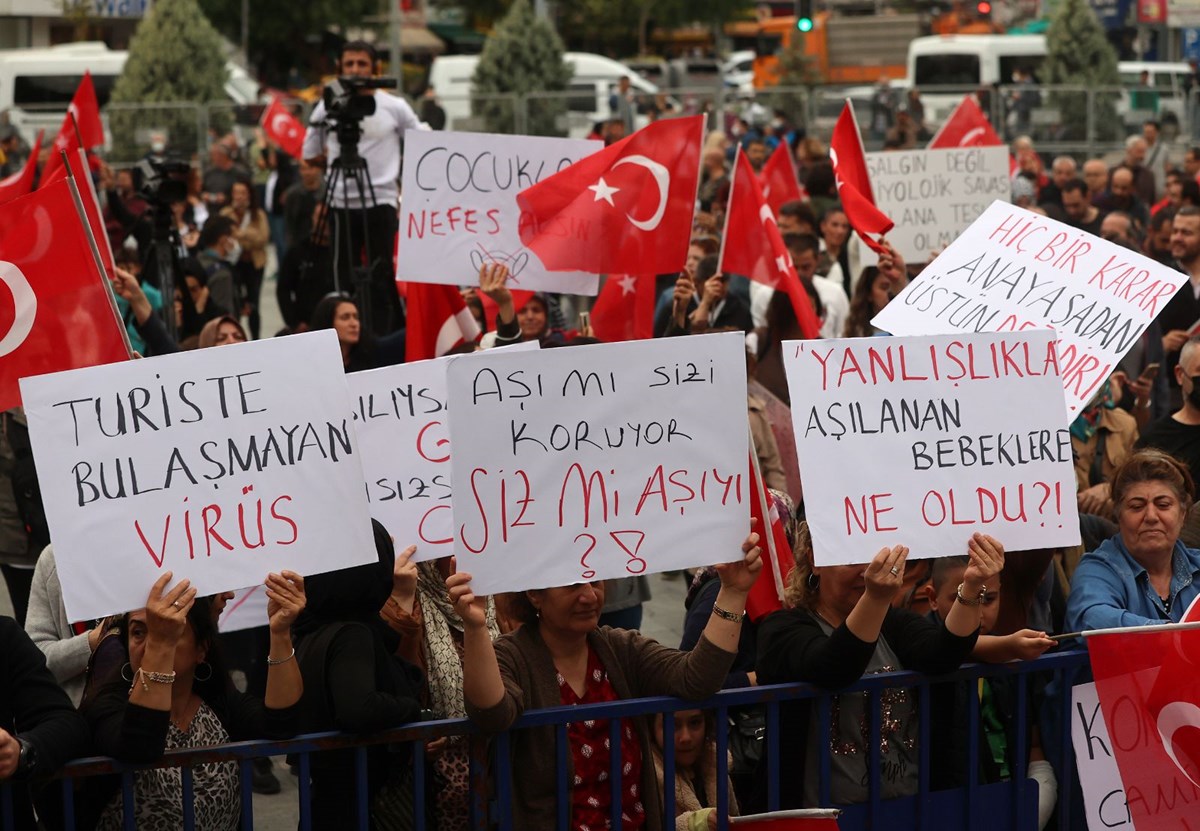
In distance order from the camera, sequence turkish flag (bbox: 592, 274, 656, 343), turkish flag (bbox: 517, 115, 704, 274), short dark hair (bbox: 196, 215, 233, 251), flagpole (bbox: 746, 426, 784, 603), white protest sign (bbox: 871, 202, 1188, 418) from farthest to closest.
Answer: short dark hair (bbox: 196, 215, 233, 251), turkish flag (bbox: 592, 274, 656, 343), turkish flag (bbox: 517, 115, 704, 274), white protest sign (bbox: 871, 202, 1188, 418), flagpole (bbox: 746, 426, 784, 603)

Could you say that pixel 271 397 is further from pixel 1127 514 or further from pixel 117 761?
pixel 1127 514

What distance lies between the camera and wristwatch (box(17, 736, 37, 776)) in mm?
3664

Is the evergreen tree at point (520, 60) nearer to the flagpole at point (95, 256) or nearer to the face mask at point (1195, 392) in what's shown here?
the face mask at point (1195, 392)

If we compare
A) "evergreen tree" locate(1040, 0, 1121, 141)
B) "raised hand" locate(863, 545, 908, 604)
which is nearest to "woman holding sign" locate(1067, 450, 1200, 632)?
"raised hand" locate(863, 545, 908, 604)

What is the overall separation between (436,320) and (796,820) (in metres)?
4.22

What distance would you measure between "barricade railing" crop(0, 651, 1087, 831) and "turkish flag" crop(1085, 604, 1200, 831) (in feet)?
0.83

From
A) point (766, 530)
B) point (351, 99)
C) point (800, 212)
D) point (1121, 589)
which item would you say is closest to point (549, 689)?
point (766, 530)

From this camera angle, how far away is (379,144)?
10.2 meters

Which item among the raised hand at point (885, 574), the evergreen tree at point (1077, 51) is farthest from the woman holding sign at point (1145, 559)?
the evergreen tree at point (1077, 51)

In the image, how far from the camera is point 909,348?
14.5 feet

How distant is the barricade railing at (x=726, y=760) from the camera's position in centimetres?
394

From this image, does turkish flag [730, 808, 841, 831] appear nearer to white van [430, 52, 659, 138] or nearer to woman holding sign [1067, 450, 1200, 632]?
woman holding sign [1067, 450, 1200, 632]

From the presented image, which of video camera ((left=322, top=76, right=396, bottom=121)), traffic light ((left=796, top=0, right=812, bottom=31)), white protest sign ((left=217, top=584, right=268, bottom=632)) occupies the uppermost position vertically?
traffic light ((left=796, top=0, right=812, bottom=31))

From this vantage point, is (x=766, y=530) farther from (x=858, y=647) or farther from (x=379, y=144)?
(x=379, y=144)
